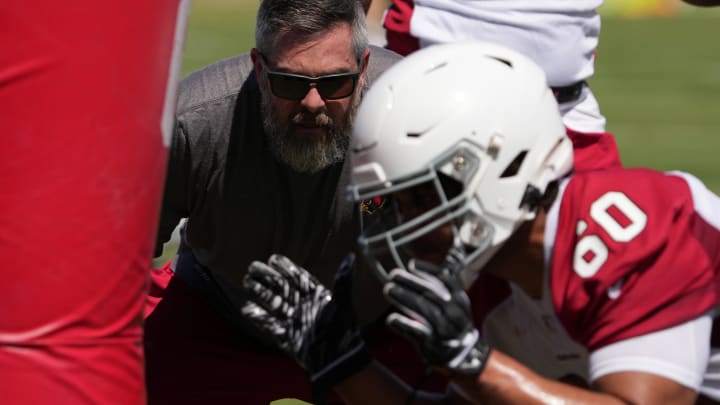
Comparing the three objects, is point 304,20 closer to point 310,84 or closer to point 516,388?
point 310,84

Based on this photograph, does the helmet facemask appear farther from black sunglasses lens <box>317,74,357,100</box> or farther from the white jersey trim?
black sunglasses lens <box>317,74,357,100</box>

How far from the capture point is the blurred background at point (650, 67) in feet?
39.0

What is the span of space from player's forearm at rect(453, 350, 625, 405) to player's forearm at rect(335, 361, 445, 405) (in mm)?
275

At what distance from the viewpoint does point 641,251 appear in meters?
3.14

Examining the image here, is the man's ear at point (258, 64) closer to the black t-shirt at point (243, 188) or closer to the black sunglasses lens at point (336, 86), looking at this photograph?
the black t-shirt at point (243, 188)

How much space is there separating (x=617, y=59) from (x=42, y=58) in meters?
15.1

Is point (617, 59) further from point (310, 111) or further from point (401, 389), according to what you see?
point (401, 389)

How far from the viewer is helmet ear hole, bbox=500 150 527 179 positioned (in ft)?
10.9

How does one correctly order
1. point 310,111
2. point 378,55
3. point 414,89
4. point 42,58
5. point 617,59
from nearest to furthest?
point 42,58
point 414,89
point 310,111
point 378,55
point 617,59

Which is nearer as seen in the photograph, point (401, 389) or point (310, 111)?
point (401, 389)

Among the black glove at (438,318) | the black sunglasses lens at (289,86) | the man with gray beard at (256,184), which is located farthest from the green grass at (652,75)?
the black glove at (438,318)

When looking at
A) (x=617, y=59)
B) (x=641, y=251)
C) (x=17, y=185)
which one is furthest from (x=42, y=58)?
(x=617, y=59)

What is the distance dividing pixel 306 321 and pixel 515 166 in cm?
60

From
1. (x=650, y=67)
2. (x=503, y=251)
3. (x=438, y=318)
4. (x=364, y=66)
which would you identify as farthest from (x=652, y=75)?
(x=438, y=318)
